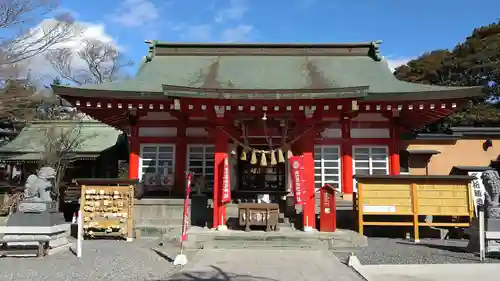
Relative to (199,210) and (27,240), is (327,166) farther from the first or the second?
(27,240)

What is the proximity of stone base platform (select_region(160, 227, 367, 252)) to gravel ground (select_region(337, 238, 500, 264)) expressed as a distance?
45 cm

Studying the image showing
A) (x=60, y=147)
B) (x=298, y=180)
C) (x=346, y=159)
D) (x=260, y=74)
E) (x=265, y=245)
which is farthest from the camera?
(x=60, y=147)

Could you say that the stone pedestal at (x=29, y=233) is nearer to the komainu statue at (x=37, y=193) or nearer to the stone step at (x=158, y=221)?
the komainu statue at (x=37, y=193)

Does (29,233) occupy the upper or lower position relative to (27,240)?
upper

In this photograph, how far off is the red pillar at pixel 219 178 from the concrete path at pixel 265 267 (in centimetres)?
172

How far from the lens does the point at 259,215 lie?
10.7m

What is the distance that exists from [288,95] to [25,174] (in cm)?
1601

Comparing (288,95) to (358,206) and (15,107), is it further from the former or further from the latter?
(15,107)

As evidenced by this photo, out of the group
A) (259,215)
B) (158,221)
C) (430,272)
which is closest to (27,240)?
(158,221)

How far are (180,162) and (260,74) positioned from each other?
15.2 feet

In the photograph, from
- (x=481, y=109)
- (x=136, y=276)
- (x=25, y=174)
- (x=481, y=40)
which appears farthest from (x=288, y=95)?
(x=481, y=40)

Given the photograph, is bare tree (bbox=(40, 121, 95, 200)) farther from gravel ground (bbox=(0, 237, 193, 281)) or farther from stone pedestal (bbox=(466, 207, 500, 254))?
stone pedestal (bbox=(466, 207, 500, 254))

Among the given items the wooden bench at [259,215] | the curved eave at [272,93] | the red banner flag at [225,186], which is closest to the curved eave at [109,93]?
the curved eave at [272,93]

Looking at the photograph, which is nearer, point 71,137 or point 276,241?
point 276,241
